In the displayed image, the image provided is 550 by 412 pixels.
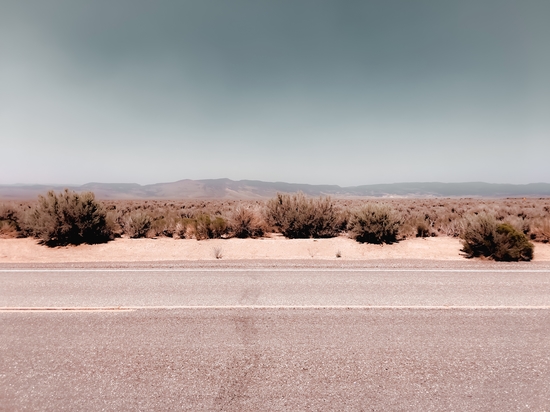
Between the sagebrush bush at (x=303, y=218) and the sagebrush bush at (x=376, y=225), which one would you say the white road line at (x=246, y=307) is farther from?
the sagebrush bush at (x=303, y=218)

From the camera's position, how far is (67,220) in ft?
43.4

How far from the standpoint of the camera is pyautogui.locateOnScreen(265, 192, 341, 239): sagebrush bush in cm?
1488

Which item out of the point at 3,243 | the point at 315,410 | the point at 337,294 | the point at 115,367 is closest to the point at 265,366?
the point at 315,410

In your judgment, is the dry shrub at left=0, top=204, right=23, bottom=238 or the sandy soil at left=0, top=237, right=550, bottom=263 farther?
the dry shrub at left=0, top=204, right=23, bottom=238

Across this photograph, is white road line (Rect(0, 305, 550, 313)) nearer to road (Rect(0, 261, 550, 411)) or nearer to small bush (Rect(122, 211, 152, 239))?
road (Rect(0, 261, 550, 411))

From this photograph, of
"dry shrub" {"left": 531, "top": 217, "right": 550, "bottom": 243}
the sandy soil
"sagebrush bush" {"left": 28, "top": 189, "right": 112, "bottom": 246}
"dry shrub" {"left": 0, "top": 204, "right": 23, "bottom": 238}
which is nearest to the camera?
the sandy soil

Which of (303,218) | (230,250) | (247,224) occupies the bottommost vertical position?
(230,250)

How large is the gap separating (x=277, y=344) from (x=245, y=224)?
35.6 feet

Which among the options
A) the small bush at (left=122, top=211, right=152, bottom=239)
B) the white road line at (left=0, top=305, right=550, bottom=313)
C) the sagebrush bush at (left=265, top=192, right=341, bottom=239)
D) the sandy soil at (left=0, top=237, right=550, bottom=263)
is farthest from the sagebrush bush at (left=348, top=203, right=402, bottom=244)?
the small bush at (left=122, top=211, right=152, bottom=239)

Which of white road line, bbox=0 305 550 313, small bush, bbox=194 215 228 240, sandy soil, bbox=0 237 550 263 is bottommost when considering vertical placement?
sandy soil, bbox=0 237 550 263

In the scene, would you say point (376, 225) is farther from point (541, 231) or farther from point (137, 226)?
point (137, 226)

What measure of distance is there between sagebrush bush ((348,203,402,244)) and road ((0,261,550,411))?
18.4ft

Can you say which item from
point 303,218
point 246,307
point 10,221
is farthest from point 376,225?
point 10,221

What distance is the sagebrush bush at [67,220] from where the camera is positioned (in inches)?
512
